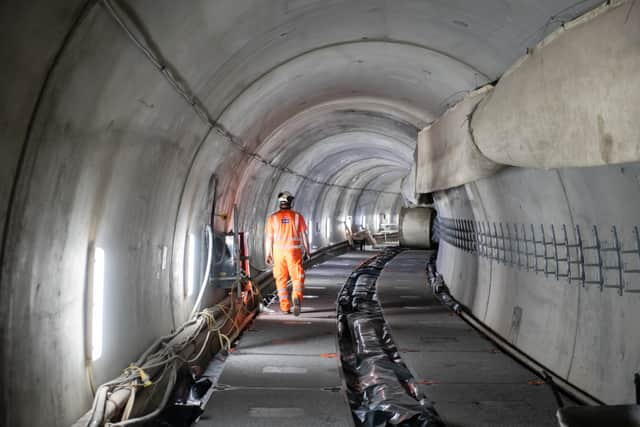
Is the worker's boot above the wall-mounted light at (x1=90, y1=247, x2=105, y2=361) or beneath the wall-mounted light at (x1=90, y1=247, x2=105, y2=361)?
beneath

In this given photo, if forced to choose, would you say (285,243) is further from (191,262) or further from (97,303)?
(97,303)

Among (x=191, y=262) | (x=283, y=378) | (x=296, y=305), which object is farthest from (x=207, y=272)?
(x=296, y=305)

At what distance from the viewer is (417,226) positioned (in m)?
20.5

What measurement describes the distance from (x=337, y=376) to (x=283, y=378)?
56 centimetres

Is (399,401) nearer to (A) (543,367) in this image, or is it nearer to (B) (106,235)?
(A) (543,367)

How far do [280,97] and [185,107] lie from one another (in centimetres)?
375

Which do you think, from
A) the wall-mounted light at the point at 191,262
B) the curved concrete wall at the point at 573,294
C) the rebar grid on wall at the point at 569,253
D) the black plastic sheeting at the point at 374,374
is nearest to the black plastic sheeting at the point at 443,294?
the black plastic sheeting at the point at 374,374

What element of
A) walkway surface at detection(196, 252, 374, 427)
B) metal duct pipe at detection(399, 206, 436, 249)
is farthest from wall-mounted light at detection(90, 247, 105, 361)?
metal duct pipe at detection(399, 206, 436, 249)

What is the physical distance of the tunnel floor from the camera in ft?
17.6

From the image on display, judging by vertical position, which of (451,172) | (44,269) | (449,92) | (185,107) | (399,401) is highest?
(449,92)

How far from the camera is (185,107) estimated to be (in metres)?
5.99

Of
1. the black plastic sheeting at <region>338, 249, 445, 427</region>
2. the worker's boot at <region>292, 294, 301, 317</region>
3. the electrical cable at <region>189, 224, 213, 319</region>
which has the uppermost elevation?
the electrical cable at <region>189, 224, 213, 319</region>

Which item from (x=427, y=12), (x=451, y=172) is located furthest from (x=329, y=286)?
(x=427, y=12)

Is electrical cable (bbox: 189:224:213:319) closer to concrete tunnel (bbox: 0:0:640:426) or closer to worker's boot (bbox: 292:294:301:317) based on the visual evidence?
concrete tunnel (bbox: 0:0:640:426)
